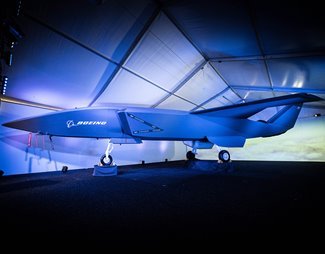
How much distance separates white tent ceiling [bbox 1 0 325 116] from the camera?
3.38 meters

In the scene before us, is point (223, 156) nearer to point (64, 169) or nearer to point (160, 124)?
point (160, 124)

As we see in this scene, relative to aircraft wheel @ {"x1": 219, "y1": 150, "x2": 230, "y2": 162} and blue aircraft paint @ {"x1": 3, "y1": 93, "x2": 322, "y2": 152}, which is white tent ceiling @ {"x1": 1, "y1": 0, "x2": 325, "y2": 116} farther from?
aircraft wheel @ {"x1": 219, "y1": 150, "x2": 230, "y2": 162}

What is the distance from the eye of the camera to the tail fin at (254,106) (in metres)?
4.76

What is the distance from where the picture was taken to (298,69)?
558 cm

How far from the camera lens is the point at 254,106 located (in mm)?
5277

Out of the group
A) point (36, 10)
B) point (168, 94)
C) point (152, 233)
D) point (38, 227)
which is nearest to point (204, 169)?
point (168, 94)

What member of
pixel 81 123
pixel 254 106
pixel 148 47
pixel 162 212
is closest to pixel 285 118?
pixel 254 106

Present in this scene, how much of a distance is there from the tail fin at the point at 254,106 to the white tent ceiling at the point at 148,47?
1.25 m

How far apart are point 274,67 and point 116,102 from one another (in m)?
6.11

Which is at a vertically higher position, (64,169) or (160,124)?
(160,124)

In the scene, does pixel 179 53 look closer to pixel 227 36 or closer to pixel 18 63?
pixel 227 36

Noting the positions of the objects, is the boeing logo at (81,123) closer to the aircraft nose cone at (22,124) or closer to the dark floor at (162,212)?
the aircraft nose cone at (22,124)

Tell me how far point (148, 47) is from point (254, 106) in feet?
12.9

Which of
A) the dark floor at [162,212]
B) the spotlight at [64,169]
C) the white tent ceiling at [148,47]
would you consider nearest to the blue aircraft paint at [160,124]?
the white tent ceiling at [148,47]
